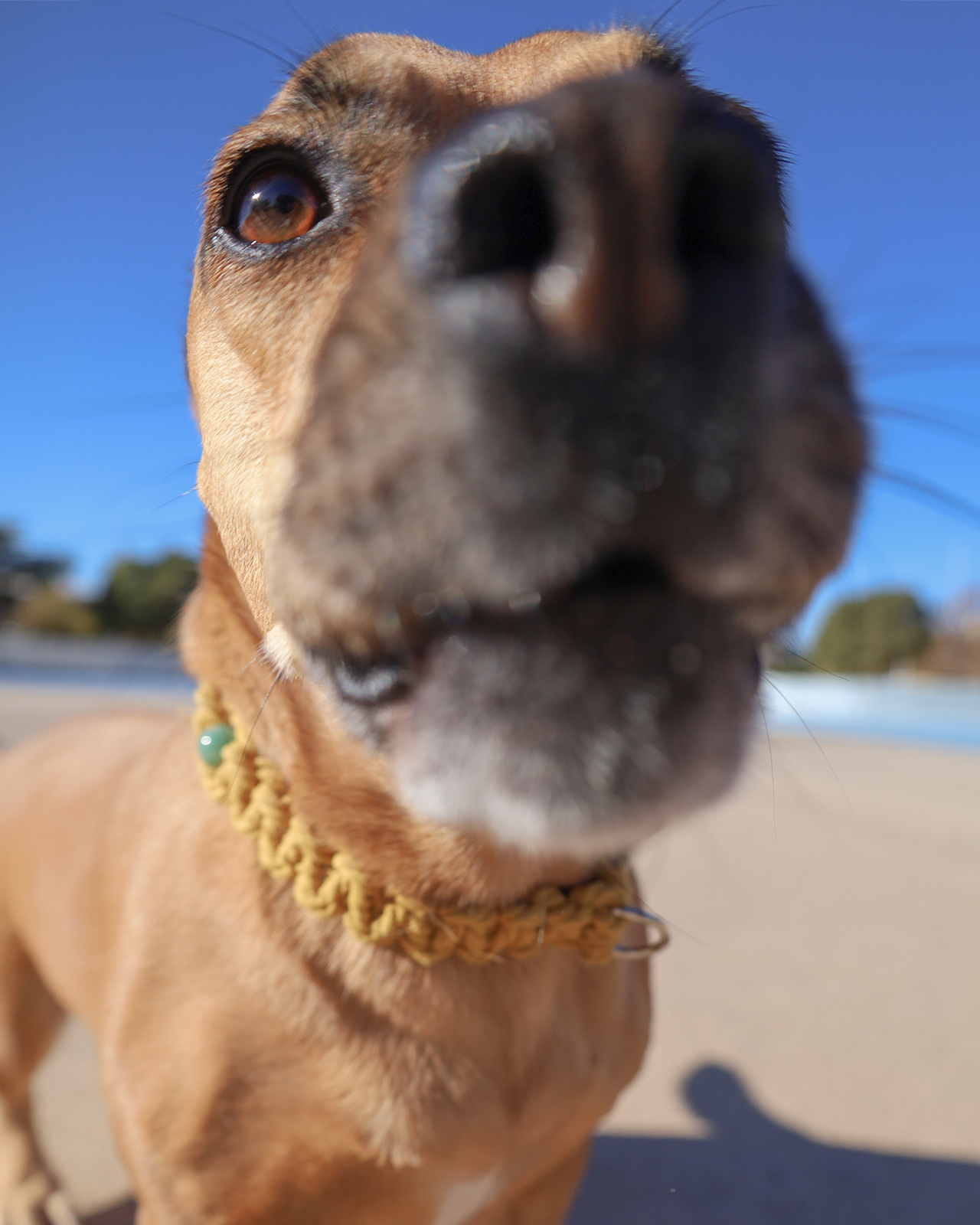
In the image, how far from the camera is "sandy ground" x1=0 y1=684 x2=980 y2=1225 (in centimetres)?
225

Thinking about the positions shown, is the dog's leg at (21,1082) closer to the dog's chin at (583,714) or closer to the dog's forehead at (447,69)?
the dog's chin at (583,714)

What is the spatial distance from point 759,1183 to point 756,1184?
0.04 feet

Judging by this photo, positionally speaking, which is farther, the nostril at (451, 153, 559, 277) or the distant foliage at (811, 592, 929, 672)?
the distant foliage at (811, 592, 929, 672)

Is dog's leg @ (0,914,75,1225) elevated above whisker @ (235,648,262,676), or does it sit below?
below

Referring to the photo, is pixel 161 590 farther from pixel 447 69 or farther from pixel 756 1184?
pixel 756 1184

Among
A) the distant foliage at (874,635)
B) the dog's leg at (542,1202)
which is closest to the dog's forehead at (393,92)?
the dog's leg at (542,1202)

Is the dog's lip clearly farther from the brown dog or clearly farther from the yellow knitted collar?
the yellow knitted collar

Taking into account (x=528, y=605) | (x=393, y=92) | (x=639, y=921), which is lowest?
(x=639, y=921)

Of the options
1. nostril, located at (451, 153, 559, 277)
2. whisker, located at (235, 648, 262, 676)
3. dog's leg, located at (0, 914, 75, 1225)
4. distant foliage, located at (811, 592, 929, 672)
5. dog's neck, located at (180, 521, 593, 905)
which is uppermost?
nostril, located at (451, 153, 559, 277)

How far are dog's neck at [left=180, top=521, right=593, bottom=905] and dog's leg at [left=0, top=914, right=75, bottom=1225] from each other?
1.54m

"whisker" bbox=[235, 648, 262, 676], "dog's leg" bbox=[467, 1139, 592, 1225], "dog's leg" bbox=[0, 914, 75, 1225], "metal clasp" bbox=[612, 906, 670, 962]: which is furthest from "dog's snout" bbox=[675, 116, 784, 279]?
"dog's leg" bbox=[0, 914, 75, 1225]

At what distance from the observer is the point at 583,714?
0.73 metres

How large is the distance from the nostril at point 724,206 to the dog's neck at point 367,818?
97 centimetres

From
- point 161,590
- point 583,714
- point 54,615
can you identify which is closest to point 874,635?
point 54,615
